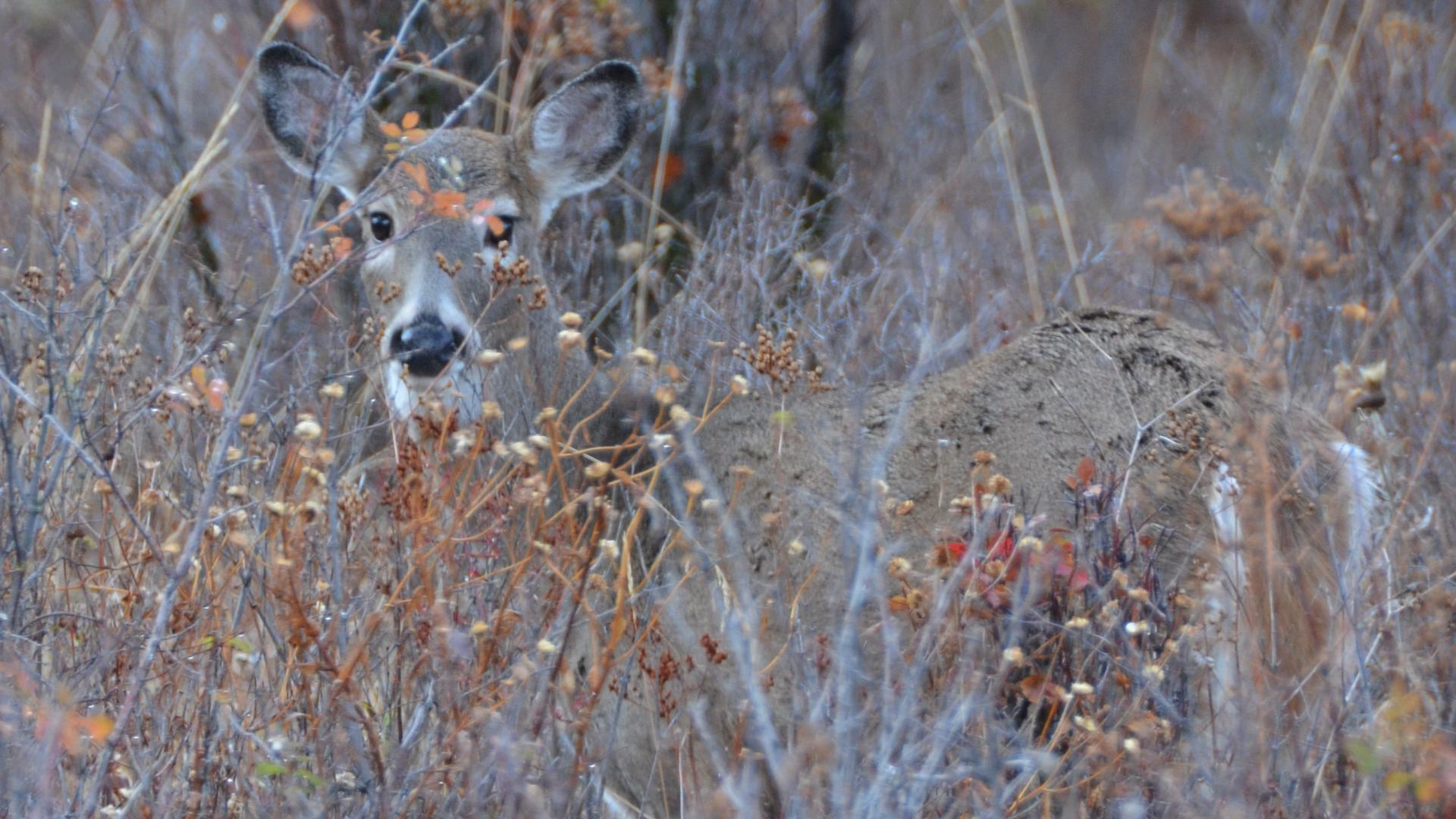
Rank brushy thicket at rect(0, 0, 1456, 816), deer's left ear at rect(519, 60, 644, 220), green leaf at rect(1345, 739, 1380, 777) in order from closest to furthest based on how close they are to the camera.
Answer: green leaf at rect(1345, 739, 1380, 777) → brushy thicket at rect(0, 0, 1456, 816) → deer's left ear at rect(519, 60, 644, 220)

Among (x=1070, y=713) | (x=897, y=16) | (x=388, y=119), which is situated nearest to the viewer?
(x=1070, y=713)

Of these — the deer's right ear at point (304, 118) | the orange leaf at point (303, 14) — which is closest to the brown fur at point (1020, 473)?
the deer's right ear at point (304, 118)

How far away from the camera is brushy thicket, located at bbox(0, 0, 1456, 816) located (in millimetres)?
2797

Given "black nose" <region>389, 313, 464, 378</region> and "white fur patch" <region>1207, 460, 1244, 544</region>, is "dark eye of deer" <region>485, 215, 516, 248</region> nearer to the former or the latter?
"black nose" <region>389, 313, 464, 378</region>

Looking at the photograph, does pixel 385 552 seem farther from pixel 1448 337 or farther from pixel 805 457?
pixel 1448 337

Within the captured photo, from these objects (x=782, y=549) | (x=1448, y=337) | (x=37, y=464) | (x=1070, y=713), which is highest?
(x=37, y=464)

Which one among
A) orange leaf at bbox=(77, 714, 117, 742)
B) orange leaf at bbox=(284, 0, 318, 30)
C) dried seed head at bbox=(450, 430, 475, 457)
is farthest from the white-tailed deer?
orange leaf at bbox=(284, 0, 318, 30)

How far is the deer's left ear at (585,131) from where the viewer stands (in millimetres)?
5023

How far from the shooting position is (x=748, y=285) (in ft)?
16.9

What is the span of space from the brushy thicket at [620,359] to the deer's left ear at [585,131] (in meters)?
0.34

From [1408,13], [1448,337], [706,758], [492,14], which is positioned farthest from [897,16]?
[706,758]

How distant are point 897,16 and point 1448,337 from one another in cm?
573

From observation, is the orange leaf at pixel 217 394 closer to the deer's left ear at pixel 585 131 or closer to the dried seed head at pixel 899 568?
the dried seed head at pixel 899 568

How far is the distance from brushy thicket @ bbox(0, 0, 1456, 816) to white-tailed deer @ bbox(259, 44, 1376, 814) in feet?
0.33
